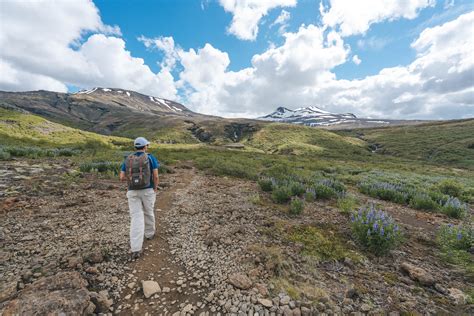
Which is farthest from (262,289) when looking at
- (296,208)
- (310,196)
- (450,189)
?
(450,189)

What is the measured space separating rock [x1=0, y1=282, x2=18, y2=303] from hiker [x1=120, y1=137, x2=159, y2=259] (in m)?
1.70

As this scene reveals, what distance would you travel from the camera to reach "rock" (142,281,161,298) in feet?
11.6

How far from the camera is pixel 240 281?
12.2 ft

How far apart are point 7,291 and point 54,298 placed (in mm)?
877

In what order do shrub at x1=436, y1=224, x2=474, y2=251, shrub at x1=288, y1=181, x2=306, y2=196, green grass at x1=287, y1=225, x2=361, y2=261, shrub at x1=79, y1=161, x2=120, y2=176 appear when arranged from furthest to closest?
shrub at x1=79, y1=161, x2=120, y2=176, shrub at x1=288, y1=181, x2=306, y2=196, shrub at x1=436, y1=224, x2=474, y2=251, green grass at x1=287, y1=225, x2=361, y2=261

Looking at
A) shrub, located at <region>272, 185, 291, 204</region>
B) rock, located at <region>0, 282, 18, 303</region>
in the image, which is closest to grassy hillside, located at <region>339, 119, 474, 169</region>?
shrub, located at <region>272, 185, 291, 204</region>

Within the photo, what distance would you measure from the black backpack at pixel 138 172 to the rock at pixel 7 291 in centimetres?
221

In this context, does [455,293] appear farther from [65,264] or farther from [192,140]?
[192,140]

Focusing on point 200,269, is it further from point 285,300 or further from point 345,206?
point 345,206

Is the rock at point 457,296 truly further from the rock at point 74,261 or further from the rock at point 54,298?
→ the rock at point 74,261

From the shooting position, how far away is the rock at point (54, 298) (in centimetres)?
286

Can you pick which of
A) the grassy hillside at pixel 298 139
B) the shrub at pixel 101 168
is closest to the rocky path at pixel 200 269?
the shrub at pixel 101 168

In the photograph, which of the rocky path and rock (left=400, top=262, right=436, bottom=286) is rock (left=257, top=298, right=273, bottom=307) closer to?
the rocky path

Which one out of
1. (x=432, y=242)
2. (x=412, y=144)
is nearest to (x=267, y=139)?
(x=412, y=144)
